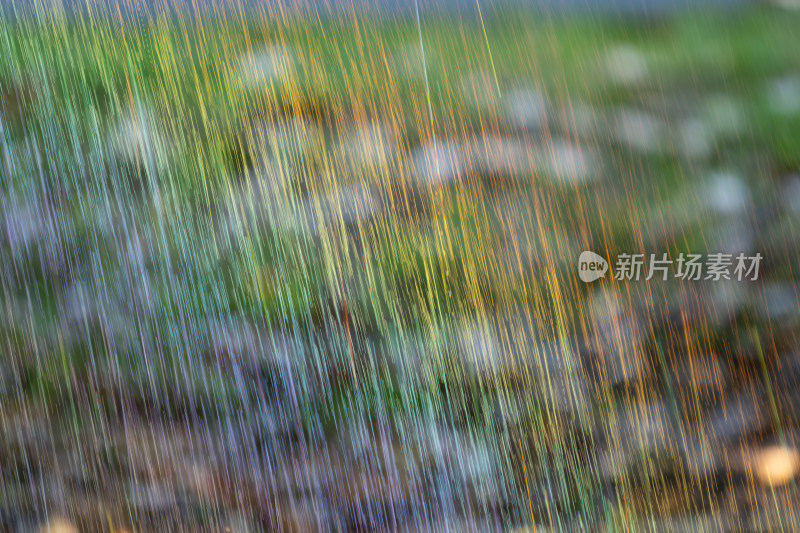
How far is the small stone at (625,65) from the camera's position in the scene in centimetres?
254

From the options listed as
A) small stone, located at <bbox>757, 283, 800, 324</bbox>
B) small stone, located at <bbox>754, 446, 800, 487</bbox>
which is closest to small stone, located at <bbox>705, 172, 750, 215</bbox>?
small stone, located at <bbox>757, 283, 800, 324</bbox>

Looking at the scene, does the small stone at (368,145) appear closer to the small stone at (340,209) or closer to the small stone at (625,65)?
the small stone at (340,209)

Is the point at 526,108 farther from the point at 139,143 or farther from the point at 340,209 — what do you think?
the point at 139,143

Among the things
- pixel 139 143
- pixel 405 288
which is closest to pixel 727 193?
pixel 405 288

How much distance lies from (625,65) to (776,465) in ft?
4.86

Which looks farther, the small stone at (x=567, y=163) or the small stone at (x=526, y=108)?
the small stone at (x=526, y=108)

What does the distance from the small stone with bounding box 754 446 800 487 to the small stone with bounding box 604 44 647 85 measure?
1361 mm

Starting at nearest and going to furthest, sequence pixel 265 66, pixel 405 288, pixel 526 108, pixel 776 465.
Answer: pixel 776 465 < pixel 405 288 < pixel 526 108 < pixel 265 66

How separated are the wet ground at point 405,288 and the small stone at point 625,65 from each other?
0.01m

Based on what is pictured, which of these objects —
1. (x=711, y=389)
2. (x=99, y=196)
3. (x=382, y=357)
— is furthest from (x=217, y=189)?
(x=711, y=389)

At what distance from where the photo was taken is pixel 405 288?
2320 mm

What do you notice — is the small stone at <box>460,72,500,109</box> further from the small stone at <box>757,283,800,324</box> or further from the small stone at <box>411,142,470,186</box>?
the small stone at <box>757,283,800,324</box>

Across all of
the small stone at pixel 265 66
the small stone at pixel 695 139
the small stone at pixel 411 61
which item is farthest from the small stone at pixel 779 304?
the small stone at pixel 265 66

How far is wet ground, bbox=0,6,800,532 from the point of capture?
6.99 feet
